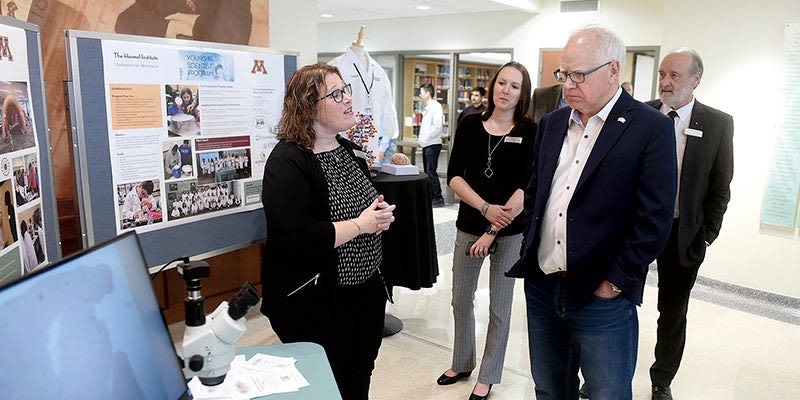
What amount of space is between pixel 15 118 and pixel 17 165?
0.12 m

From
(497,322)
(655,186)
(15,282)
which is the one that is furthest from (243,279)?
(15,282)

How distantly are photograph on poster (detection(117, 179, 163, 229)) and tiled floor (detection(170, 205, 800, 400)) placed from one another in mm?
1052

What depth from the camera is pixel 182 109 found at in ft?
8.26

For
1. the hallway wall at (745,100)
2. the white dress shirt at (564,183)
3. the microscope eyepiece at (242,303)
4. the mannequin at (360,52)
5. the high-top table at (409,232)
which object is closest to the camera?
the microscope eyepiece at (242,303)

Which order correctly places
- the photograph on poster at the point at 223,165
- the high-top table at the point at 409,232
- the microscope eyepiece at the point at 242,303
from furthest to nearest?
the high-top table at the point at 409,232
the photograph on poster at the point at 223,165
the microscope eyepiece at the point at 242,303

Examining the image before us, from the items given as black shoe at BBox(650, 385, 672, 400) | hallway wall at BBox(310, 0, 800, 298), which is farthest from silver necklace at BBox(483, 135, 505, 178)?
hallway wall at BBox(310, 0, 800, 298)

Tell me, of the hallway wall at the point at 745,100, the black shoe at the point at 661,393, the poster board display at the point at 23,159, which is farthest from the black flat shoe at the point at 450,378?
the hallway wall at the point at 745,100

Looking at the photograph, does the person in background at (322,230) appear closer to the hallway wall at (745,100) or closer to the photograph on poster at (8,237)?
the photograph on poster at (8,237)

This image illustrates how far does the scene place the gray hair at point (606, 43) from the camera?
1592 millimetres

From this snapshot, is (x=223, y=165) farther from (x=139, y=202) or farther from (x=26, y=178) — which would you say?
(x=26, y=178)

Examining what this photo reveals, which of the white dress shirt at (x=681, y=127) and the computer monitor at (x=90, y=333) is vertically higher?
the white dress shirt at (x=681, y=127)

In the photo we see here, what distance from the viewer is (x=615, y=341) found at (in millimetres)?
1682

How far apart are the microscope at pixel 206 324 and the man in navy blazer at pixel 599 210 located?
3.35ft

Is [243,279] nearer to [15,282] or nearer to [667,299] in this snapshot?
[667,299]
